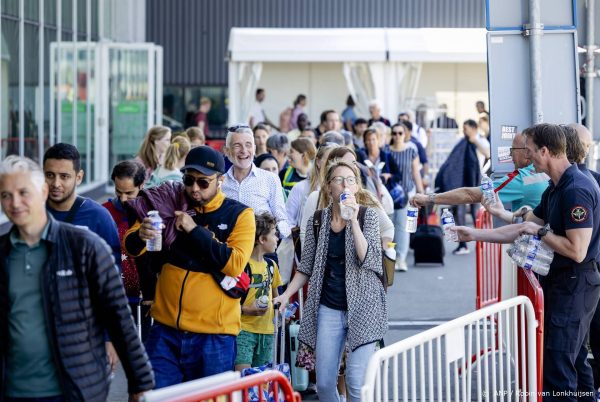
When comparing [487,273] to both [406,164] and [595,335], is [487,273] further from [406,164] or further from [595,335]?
[406,164]

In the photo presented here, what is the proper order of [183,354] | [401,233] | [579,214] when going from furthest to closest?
[401,233] → [579,214] → [183,354]

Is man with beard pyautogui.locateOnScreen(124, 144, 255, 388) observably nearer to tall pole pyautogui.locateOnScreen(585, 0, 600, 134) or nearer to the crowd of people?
the crowd of people

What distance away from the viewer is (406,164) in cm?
1516

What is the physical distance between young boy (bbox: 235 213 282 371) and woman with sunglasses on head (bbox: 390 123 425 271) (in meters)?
7.02

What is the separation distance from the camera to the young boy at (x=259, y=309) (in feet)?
24.6

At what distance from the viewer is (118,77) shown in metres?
25.7

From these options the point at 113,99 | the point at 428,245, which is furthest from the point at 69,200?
the point at 113,99

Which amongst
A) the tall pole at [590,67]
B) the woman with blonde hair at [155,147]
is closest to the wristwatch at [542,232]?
the tall pole at [590,67]

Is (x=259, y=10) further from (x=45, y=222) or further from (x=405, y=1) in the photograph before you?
(x=45, y=222)

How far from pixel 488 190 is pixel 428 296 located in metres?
6.03

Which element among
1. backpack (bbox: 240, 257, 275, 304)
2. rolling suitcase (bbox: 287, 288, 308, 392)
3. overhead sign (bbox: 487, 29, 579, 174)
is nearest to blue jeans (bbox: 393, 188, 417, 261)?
overhead sign (bbox: 487, 29, 579, 174)

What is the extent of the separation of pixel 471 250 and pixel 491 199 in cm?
1021

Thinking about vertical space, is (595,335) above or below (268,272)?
below

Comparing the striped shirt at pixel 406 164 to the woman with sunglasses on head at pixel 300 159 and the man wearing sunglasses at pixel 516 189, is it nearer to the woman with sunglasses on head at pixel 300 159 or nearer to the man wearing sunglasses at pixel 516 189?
the woman with sunglasses on head at pixel 300 159
